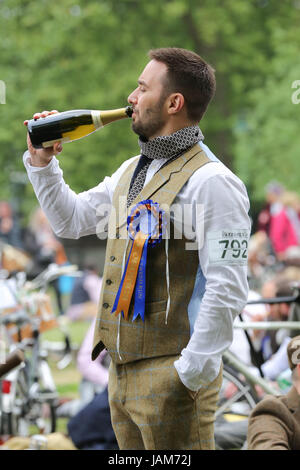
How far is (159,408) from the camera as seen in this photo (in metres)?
2.88

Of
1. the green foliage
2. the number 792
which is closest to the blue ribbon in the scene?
the number 792

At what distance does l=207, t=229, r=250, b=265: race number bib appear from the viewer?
2797 millimetres

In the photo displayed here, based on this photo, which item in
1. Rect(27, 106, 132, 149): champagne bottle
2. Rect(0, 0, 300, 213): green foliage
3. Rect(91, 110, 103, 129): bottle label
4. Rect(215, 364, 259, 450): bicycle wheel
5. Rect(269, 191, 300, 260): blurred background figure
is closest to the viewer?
Rect(27, 106, 132, 149): champagne bottle

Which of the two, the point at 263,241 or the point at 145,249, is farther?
the point at 263,241

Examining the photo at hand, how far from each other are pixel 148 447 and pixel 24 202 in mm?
16716

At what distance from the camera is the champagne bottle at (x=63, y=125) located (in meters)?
3.06

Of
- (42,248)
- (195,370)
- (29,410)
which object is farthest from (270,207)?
(195,370)

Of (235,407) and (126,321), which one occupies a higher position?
(126,321)

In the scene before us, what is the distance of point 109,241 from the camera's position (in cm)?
307

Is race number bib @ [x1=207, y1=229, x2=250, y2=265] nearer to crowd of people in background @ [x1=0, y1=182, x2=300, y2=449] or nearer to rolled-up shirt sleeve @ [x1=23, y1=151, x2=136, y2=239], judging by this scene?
rolled-up shirt sleeve @ [x1=23, y1=151, x2=136, y2=239]

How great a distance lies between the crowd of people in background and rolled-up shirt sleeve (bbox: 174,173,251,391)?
203 cm

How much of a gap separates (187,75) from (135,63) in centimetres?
1473
